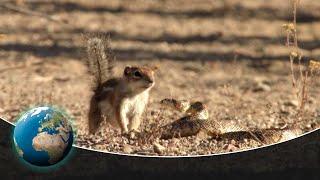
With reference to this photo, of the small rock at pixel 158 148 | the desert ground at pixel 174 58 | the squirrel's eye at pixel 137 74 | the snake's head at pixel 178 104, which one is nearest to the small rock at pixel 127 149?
the desert ground at pixel 174 58

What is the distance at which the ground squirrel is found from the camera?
20.2 feet

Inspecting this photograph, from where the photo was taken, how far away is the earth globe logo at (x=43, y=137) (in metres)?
5.47

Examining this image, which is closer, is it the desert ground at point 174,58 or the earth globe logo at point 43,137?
the earth globe logo at point 43,137

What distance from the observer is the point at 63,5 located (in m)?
9.91

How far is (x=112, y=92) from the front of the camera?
6.31 m

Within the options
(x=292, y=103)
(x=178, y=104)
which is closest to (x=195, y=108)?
(x=178, y=104)

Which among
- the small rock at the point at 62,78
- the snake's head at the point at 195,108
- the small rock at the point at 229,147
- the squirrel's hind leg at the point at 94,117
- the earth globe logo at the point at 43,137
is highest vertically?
the earth globe logo at the point at 43,137

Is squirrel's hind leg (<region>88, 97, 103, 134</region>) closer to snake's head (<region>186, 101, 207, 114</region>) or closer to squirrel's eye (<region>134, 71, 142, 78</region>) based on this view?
squirrel's eye (<region>134, 71, 142, 78</region>)

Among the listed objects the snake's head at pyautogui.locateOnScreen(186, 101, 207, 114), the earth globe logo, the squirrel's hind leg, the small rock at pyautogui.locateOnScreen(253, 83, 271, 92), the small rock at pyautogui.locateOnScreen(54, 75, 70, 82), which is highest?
the earth globe logo

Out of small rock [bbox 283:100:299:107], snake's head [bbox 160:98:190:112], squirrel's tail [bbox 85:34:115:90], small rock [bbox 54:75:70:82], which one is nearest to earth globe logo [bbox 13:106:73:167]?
squirrel's tail [bbox 85:34:115:90]

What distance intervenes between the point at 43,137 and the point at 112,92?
94 cm

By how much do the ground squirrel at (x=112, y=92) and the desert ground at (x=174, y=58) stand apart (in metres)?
0.10

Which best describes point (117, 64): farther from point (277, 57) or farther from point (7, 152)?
point (7, 152)

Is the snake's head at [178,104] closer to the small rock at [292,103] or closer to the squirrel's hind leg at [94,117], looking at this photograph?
the squirrel's hind leg at [94,117]
